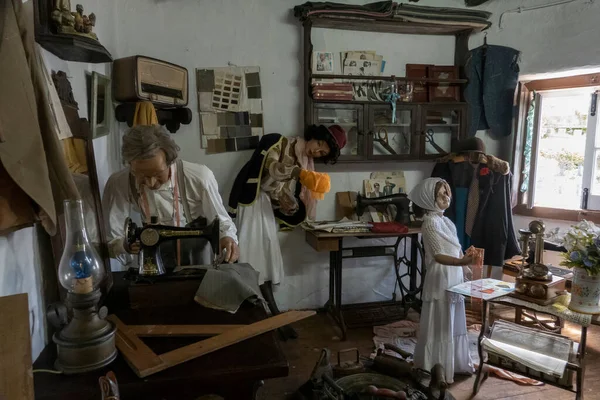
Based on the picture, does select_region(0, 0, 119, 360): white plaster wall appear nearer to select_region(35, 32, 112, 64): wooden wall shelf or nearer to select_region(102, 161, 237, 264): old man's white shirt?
select_region(35, 32, 112, 64): wooden wall shelf

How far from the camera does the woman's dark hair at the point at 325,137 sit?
3.30 metres

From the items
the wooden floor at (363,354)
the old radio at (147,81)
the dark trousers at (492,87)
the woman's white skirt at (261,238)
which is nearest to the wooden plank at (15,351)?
the wooden floor at (363,354)

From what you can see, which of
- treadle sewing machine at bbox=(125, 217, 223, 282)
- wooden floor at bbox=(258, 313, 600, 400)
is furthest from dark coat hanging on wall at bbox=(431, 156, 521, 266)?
treadle sewing machine at bbox=(125, 217, 223, 282)

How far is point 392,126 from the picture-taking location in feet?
12.3

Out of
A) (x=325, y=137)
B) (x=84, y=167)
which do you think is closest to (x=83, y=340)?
(x=84, y=167)

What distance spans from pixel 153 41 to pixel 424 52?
2.37 m

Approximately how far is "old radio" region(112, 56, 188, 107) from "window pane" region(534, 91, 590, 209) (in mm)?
3360

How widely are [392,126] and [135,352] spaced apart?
10.1 feet

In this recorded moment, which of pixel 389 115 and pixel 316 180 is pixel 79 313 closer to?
pixel 316 180

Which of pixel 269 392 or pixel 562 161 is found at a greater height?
pixel 562 161

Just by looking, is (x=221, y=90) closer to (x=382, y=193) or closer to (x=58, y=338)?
(x=382, y=193)

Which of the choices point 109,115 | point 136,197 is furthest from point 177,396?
point 109,115

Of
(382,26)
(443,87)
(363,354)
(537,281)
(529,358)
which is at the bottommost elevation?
(363,354)

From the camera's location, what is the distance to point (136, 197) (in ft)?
6.67
